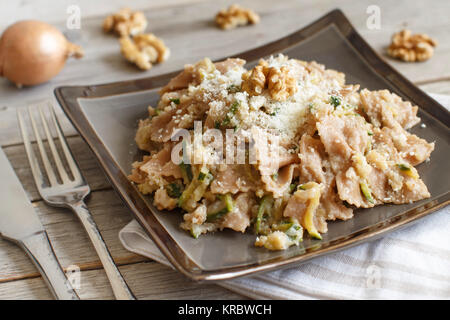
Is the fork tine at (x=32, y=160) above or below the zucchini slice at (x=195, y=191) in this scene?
above

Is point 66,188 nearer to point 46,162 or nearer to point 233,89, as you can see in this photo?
point 46,162

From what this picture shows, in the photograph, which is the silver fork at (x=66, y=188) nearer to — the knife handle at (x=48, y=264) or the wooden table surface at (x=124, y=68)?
the wooden table surface at (x=124, y=68)

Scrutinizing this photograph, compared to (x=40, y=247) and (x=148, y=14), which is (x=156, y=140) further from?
(x=148, y=14)

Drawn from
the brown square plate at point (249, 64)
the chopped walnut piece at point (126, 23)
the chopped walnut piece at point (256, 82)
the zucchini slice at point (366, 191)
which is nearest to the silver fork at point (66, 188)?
the brown square plate at point (249, 64)

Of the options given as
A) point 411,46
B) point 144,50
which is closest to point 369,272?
point 411,46

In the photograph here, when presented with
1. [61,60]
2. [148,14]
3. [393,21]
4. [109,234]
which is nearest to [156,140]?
[109,234]
